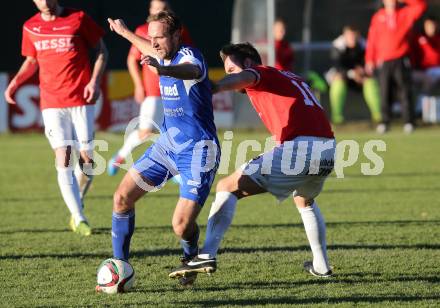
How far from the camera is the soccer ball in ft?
19.4

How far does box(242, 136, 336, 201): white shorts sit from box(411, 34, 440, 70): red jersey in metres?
14.5

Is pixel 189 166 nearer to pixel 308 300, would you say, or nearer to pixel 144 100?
pixel 308 300

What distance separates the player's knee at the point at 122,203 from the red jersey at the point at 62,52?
2.43 meters

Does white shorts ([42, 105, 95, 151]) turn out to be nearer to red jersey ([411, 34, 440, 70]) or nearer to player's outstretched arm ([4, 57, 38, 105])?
player's outstretched arm ([4, 57, 38, 105])

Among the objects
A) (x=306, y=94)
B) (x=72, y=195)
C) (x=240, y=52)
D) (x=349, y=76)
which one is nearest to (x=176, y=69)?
(x=240, y=52)

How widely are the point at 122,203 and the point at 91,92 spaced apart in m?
2.24

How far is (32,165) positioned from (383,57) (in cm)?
706

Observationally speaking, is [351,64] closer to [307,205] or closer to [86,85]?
[86,85]

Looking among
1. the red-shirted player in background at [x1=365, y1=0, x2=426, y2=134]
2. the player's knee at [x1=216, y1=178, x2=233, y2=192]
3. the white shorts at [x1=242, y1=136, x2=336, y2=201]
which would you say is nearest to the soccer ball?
the player's knee at [x1=216, y1=178, x2=233, y2=192]

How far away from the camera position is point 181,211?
6.08m

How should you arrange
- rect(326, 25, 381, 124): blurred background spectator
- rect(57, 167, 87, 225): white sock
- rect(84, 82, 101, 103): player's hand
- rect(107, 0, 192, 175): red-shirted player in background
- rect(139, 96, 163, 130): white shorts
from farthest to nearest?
rect(326, 25, 381, 124): blurred background spectator, rect(139, 96, 163, 130): white shorts, rect(107, 0, 192, 175): red-shirted player in background, rect(57, 167, 87, 225): white sock, rect(84, 82, 101, 103): player's hand

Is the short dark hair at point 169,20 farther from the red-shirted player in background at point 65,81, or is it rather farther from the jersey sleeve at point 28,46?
the jersey sleeve at point 28,46

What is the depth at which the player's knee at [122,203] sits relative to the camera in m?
6.18

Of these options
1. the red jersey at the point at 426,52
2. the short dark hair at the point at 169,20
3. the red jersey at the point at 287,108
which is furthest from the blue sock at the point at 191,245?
the red jersey at the point at 426,52
